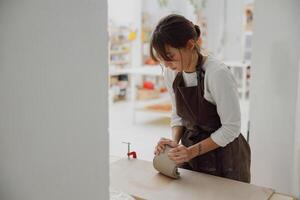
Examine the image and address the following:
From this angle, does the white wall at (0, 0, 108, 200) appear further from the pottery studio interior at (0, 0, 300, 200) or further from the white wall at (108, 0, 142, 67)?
the white wall at (108, 0, 142, 67)

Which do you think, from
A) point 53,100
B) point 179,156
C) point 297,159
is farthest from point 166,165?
point 53,100

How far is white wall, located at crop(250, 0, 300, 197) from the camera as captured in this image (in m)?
1.51

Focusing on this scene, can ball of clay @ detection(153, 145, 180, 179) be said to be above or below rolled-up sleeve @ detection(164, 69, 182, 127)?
below

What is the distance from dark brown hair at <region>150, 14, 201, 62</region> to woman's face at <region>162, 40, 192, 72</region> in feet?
0.05

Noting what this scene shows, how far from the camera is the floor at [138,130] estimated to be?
3570mm

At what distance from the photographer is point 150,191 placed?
1224mm

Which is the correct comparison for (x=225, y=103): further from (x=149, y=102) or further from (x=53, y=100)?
(x=149, y=102)

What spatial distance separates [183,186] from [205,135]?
0.26 meters

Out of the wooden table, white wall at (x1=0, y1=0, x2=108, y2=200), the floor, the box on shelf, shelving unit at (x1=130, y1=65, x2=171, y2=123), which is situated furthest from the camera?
the box on shelf

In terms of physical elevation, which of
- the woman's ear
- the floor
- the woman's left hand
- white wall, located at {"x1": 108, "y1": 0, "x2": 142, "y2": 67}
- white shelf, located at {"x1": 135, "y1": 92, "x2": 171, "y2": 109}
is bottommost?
the floor

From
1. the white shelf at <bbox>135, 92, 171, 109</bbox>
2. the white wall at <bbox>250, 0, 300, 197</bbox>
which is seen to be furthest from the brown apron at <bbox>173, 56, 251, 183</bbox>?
the white shelf at <bbox>135, 92, 171, 109</bbox>

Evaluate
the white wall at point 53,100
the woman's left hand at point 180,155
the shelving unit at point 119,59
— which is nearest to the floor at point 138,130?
the shelving unit at point 119,59

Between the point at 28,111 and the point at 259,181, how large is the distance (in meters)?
1.48

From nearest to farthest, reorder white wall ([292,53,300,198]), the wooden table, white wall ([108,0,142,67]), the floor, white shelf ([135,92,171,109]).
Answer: the wooden table
white wall ([292,53,300,198])
the floor
white shelf ([135,92,171,109])
white wall ([108,0,142,67])
